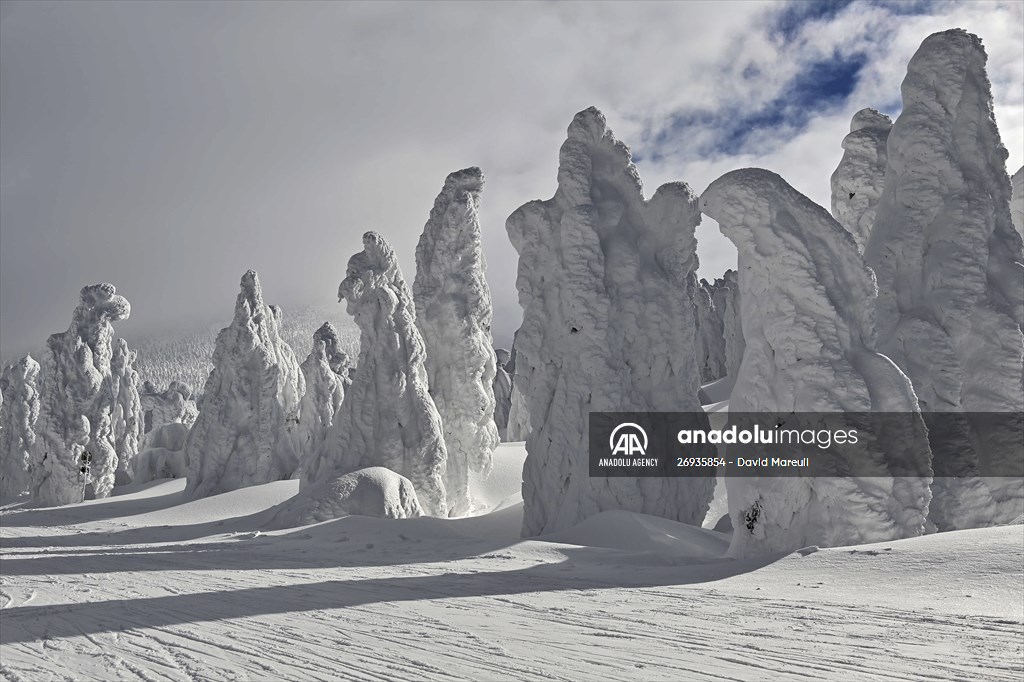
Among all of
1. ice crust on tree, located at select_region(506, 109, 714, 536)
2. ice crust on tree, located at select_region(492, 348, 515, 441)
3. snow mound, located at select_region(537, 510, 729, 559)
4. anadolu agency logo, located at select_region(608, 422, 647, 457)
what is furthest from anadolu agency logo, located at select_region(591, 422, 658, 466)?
ice crust on tree, located at select_region(492, 348, 515, 441)

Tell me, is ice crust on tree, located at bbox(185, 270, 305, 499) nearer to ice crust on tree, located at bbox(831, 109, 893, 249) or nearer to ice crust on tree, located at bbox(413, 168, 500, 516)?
ice crust on tree, located at bbox(413, 168, 500, 516)

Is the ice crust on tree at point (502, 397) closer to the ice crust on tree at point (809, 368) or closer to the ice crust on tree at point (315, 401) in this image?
the ice crust on tree at point (315, 401)

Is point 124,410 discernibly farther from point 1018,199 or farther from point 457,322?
point 1018,199

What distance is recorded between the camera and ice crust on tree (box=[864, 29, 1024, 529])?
13.2 meters

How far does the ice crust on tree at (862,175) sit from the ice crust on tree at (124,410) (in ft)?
94.3

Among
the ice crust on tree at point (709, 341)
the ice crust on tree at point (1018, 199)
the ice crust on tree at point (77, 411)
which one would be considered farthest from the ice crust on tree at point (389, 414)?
the ice crust on tree at point (709, 341)

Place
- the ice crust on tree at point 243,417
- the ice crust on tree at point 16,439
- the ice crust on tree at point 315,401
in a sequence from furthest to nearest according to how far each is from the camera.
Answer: the ice crust on tree at point 16,439 < the ice crust on tree at point 315,401 < the ice crust on tree at point 243,417

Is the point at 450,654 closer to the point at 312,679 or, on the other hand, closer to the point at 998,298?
the point at 312,679

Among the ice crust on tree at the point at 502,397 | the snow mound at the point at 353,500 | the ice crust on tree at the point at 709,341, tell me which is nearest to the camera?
the snow mound at the point at 353,500

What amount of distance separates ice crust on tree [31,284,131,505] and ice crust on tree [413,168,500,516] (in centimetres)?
1354

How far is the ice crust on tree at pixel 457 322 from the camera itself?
22.1 m

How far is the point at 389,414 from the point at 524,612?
12.0 m

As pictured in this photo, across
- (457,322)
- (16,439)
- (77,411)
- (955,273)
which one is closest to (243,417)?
(77,411)

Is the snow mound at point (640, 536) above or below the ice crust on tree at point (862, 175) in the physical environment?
below
